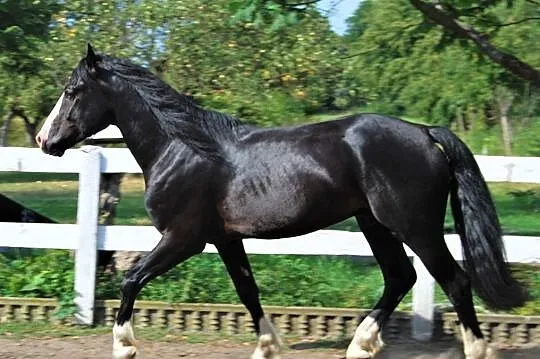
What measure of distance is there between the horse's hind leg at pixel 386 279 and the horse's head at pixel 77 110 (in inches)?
70.4

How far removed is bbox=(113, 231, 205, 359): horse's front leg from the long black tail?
1.58 meters

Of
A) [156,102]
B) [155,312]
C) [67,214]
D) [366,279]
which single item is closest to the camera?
[156,102]

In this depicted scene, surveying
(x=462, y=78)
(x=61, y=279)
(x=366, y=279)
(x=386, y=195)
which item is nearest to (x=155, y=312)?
(x=61, y=279)

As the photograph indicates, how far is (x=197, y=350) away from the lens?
6.10 metres

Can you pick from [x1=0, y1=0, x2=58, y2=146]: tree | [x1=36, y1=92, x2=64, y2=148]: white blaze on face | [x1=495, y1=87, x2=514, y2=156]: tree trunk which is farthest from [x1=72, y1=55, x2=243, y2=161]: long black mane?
[x1=495, y1=87, x2=514, y2=156]: tree trunk

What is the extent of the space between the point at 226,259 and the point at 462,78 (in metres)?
18.1

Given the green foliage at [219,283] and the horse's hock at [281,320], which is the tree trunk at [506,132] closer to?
the green foliage at [219,283]

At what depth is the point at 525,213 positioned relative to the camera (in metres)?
14.1

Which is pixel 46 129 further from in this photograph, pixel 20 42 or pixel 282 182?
pixel 20 42

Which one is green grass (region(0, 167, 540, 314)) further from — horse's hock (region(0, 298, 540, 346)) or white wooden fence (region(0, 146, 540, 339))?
white wooden fence (region(0, 146, 540, 339))

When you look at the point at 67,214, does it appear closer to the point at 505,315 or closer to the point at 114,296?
the point at 114,296

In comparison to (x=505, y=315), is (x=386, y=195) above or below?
above

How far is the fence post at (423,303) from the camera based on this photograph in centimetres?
624

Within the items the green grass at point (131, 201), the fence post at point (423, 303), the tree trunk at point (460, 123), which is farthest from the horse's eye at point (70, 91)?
the tree trunk at point (460, 123)
